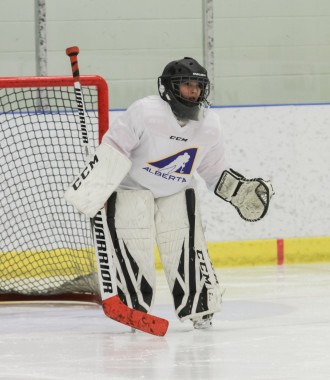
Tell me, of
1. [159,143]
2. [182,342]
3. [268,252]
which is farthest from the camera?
[268,252]

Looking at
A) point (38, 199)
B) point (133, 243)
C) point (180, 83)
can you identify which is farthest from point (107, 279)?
point (38, 199)

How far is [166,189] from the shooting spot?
3900 millimetres

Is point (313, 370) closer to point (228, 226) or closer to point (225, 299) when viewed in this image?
point (225, 299)

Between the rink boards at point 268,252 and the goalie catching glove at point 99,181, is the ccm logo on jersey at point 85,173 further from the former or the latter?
the rink boards at point 268,252

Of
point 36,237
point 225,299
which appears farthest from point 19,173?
point 225,299

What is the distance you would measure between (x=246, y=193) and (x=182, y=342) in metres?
0.69

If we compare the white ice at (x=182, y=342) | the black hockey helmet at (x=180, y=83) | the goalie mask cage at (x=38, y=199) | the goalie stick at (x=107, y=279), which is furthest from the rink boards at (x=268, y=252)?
the black hockey helmet at (x=180, y=83)

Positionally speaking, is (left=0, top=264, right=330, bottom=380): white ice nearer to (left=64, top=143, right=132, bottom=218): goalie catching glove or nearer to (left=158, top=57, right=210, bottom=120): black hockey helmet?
(left=64, top=143, right=132, bottom=218): goalie catching glove

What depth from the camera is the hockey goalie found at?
375 centimetres

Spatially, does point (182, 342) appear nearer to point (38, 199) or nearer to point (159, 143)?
point (159, 143)

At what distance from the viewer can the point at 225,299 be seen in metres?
4.82

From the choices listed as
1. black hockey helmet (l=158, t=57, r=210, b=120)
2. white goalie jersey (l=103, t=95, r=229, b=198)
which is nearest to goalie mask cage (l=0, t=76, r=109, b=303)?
white goalie jersey (l=103, t=95, r=229, b=198)

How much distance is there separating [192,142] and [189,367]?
3.25ft

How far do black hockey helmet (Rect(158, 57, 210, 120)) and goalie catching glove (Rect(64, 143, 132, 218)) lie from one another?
0.28 metres
